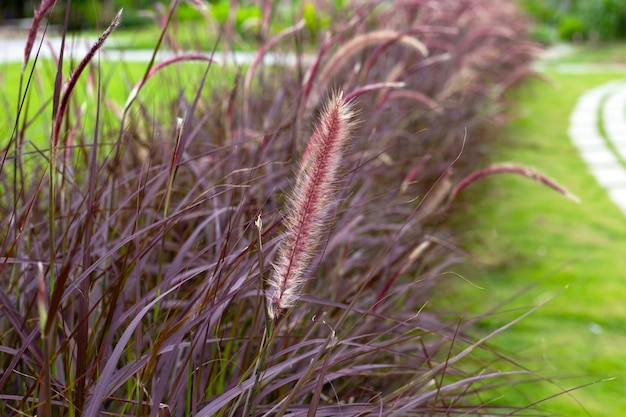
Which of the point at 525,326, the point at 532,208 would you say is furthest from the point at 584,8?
the point at 525,326

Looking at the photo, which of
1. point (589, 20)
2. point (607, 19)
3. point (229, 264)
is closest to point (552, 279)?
point (229, 264)

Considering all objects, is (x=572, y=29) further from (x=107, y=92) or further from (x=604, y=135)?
(x=107, y=92)

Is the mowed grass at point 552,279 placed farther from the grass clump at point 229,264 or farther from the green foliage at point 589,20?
the green foliage at point 589,20

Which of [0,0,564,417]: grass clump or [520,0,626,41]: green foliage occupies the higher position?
[0,0,564,417]: grass clump

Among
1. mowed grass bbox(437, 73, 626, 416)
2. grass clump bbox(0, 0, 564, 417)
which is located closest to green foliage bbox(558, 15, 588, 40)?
mowed grass bbox(437, 73, 626, 416)

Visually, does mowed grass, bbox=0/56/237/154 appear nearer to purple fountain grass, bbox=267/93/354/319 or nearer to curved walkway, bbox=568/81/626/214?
purple fountain grass, bbox=267/93/354/319

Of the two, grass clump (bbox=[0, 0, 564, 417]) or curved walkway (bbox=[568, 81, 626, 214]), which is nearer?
grass clump (bbox=[0, 0, 564, 417])
